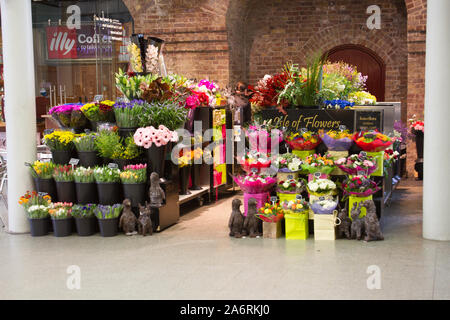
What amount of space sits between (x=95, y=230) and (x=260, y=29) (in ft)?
23.2

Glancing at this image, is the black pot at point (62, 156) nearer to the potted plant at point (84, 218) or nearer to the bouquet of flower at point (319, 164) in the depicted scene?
the potted plant at point (84, 218)

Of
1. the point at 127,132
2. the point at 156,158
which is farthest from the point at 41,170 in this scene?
the point at 156,158

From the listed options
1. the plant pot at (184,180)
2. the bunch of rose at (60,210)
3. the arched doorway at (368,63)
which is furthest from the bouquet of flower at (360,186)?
the arched doorway at (368,63)

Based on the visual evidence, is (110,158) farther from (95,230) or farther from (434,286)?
(434,286)

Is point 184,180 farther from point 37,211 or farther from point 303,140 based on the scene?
point 37,211

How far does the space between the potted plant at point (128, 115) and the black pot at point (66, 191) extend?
2.68ft

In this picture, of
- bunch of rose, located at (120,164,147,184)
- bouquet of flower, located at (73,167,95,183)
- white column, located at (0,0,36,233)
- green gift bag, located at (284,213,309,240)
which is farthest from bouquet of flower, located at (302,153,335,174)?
white column, located at (0,0,36,233)

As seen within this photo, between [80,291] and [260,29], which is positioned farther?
[260,29]

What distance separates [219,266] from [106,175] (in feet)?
6.38

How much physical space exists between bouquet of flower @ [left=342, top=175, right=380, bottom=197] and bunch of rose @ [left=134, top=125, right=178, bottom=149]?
205cm

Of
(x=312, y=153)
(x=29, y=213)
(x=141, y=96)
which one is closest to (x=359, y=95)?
(x=312, y=153)

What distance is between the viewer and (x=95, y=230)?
6922 mm

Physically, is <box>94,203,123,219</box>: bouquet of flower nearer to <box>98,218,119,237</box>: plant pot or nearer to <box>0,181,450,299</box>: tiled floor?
<box>98,218,119,237</box>: plant pot

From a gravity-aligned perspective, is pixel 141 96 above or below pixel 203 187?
above
